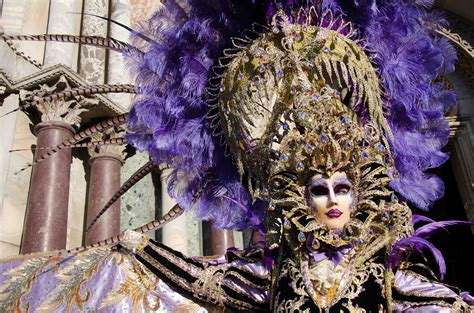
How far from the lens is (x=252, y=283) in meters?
1.80

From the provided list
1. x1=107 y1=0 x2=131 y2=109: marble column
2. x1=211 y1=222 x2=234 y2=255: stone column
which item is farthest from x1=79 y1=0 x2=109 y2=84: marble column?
x1=211 y1=222 x2=234 y2=255: stone column

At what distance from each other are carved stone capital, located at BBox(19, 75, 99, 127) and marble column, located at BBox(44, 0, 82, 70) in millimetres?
385

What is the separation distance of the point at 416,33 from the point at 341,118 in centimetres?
88

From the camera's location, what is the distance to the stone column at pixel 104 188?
5.28 metres

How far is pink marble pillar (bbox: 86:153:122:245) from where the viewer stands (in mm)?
5270

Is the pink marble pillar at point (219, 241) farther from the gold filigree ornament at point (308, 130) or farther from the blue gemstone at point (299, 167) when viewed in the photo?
the blue gemstone at point (299, 167)

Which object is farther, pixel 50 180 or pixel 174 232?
pixel 174 232

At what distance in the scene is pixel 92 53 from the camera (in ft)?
20.7

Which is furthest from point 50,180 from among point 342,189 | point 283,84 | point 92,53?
point 342,189

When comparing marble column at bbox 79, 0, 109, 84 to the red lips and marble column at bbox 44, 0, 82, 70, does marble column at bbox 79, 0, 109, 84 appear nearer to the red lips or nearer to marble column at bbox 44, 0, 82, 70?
marble column at bbox 44, 0, 82, 70

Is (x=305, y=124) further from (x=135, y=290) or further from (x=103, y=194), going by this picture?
(x=103, y=194)

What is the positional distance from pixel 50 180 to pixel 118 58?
2255mm

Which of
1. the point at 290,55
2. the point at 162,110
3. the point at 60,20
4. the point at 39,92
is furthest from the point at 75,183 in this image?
the point at 290,55

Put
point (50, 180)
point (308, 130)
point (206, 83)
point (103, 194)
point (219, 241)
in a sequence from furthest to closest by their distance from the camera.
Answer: point (219, 241) < point (103, 194) < point (50, 180) < point (206, 83) < point (308, 130)
